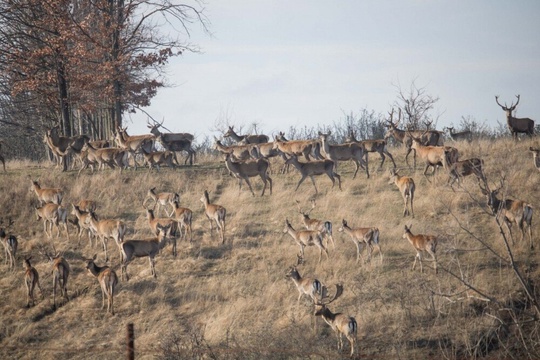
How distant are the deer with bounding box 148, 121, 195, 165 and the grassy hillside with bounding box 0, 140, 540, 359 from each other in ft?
14.8

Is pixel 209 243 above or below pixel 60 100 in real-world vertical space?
below

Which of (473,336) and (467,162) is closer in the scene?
(473,336)

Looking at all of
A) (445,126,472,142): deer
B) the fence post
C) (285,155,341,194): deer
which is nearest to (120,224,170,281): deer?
(285,155,341,194): deer

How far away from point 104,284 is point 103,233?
3.31 meters

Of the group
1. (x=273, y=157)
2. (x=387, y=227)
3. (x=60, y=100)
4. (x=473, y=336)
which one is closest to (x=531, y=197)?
(x=387, y=227)

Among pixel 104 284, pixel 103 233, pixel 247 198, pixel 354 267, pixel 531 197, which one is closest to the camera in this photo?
pixel 104 284

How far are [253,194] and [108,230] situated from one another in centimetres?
627

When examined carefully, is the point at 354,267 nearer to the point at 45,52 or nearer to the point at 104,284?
the point at 104,284

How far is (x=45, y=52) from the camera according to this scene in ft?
88.5

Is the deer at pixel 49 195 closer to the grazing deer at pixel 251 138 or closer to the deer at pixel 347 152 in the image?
the deer at pixel 347 152

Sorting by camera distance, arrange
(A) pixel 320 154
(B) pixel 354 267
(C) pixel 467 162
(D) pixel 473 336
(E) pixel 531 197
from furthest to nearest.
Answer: (A) pixel 320 154 → (C) pixel 467 162 → (E) pixel 531 197 → (B) pixel 354 267 → (D) pixel 473 336

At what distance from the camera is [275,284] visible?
15281 mm

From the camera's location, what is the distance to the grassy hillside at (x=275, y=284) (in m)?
12.1

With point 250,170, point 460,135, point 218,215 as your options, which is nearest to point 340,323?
point 218,215
